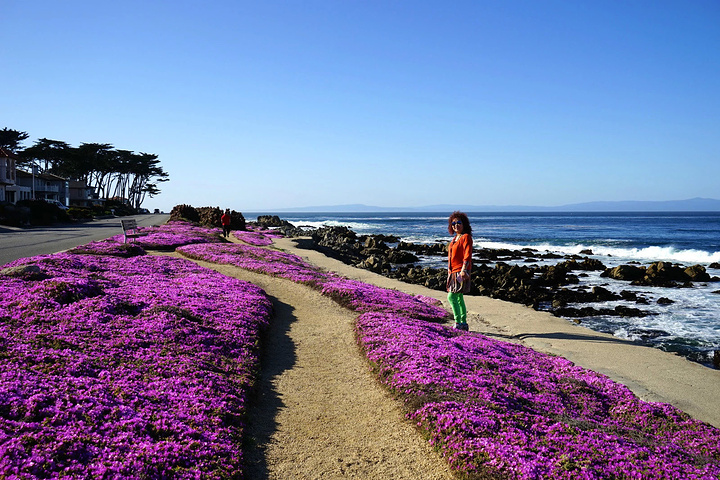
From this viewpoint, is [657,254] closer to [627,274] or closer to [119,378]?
[627,274]

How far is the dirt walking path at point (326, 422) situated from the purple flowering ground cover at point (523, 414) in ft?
1.11

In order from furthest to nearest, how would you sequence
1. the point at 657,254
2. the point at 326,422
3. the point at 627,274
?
the point at 657,254 → the point at 627,274 → the point at 326,422

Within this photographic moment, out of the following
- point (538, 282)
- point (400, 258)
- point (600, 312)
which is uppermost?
point (400, 258)

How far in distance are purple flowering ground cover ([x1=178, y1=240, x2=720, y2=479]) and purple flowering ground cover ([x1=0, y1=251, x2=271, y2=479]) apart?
280 cm

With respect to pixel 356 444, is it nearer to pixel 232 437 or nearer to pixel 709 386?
pixel 232 437

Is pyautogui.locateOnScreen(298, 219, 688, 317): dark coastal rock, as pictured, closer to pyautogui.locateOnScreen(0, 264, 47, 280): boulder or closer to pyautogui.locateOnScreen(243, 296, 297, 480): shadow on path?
pyautogui.locateOnScreen(243, 296, 297, 480): shadow on path

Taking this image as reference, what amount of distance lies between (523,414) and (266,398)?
4182 millimetres

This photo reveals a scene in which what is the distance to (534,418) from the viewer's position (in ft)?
22.9

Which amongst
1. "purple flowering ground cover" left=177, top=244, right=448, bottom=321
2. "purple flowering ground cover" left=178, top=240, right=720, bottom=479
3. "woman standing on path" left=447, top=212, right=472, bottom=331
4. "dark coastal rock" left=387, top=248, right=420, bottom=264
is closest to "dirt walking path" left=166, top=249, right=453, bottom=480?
"purple flowering ground cover" left=178, top=240, right=720, bottom=479

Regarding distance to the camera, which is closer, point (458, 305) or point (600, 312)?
point (458, 305)

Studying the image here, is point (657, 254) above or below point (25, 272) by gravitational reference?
below

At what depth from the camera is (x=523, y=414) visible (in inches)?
280

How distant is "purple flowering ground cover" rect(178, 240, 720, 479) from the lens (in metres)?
5.67

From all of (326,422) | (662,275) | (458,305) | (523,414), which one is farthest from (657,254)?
(326,422)
